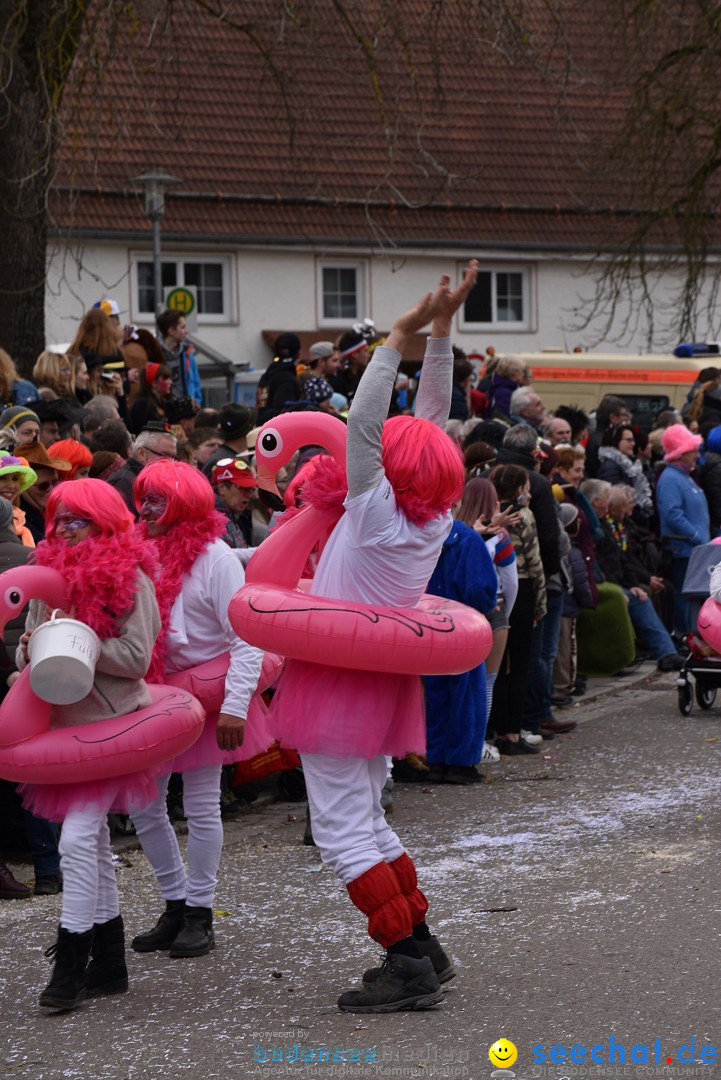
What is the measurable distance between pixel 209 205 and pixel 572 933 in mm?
23925

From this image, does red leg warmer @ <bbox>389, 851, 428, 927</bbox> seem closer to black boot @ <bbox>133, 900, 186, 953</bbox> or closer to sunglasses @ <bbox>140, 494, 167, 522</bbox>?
black boot @ <bbox>133, 900, 186, 953</bbox>

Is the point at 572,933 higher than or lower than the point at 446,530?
lower

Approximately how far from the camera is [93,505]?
5766 mm

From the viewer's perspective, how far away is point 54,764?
557 cm

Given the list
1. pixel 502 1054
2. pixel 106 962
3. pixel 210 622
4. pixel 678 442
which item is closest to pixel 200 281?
pixel 678 442

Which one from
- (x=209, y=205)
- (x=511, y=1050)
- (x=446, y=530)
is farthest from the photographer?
(x=209, y=205)

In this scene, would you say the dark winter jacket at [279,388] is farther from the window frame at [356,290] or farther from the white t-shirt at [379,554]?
the window frame at [356,290]

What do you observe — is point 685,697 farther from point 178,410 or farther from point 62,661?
point 62,661

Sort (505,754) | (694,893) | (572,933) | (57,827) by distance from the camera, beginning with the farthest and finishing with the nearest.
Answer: (505,754), (57,827), (694,893), (572,933)

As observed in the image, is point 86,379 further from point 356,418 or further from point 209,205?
point 209,205

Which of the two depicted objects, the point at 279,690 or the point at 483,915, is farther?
the point at 483,915

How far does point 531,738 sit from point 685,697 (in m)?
1.47

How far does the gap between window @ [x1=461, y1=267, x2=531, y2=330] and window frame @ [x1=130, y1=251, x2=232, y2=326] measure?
4888 millimetres

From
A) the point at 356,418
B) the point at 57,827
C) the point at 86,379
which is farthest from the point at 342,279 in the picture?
the point at 356,418
